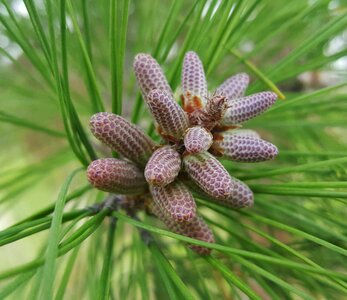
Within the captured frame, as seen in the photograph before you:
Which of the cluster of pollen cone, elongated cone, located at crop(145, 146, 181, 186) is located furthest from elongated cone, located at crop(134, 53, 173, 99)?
elongated cone, located at crop(145, 146, 181, 186)

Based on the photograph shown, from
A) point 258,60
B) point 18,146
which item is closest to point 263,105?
point 258,60

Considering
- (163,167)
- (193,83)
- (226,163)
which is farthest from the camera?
(226,163)

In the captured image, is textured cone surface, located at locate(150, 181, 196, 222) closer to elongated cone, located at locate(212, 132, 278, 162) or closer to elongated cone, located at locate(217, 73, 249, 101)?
elongated cone, located at locate(212, 132, 278, 162)

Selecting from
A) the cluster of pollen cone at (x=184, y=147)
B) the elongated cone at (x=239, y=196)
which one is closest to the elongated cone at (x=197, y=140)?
the cluster of pollen cone at (x=184, y=147)

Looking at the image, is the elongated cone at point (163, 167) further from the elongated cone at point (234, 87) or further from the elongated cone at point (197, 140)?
the elongated cone at point (234, 87)

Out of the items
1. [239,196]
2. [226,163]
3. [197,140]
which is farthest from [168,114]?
[226,163]

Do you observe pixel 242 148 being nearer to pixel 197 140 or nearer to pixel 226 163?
pixel 197 140
